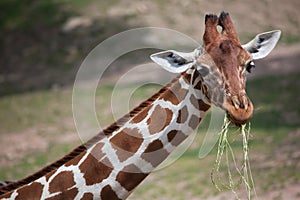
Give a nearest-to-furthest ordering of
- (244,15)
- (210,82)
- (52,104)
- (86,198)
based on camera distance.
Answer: (210,82) → (86,198) → (52,104) → (244,15)

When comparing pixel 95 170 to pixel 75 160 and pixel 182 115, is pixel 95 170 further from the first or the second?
pixel 182 115

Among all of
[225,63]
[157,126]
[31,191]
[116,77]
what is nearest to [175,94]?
[157,126]

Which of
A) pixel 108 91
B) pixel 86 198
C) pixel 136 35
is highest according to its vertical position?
pixel 136 35

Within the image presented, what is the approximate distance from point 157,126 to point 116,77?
44.2 feet

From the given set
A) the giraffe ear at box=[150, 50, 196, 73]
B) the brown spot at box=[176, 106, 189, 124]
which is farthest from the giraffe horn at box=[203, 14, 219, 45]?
the brown spot at box=[176, 106, 189, 124]

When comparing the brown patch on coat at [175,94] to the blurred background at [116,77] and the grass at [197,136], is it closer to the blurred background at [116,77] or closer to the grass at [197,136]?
the grass at [197,136]

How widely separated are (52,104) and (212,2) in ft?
22.0

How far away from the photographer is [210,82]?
5742 mm

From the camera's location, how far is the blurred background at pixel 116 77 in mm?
12594

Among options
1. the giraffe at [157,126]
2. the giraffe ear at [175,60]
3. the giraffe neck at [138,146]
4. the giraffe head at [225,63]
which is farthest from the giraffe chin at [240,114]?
the giraffe ear at [175,60]

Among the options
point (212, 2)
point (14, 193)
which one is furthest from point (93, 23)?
point (14, 193)

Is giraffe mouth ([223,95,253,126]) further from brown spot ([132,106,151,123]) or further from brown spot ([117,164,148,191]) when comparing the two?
brown spot ([117,164,148,191])

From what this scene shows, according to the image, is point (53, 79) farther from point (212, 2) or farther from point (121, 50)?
point (212, 2)

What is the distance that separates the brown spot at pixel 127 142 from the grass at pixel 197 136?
8.93 ft
